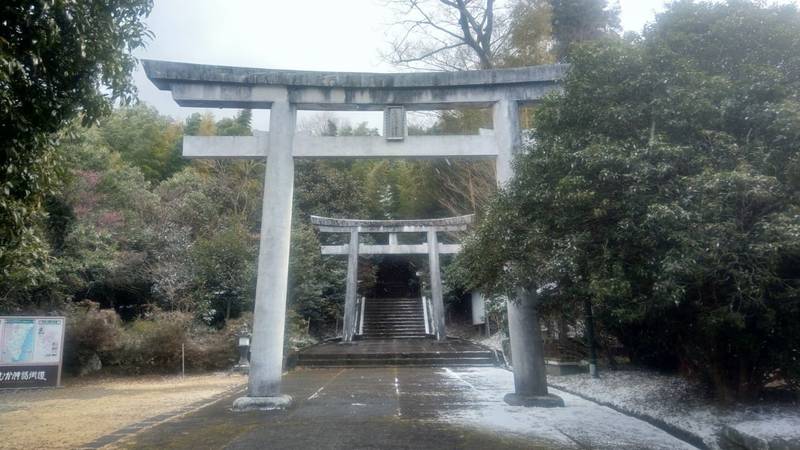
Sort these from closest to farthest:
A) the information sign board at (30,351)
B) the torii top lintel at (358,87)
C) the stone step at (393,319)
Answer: the torii top lintel at (358,87)
the information sign board at (30,351)
the stone step at (393,319)

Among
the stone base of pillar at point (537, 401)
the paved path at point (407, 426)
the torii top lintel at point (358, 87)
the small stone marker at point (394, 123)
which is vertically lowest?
the paved path at point (407, 426)

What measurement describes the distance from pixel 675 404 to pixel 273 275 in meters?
5.28

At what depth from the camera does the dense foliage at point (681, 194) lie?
13.3ft

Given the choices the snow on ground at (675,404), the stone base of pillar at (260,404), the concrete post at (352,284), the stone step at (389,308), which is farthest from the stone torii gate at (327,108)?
the stone step at (389,308)

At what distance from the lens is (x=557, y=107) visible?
5.83m

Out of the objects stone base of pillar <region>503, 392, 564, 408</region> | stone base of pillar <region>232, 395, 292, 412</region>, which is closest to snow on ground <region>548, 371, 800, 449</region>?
stone base of pillar <region>503, 392, 564, 408</region>

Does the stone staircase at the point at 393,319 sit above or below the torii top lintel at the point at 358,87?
below

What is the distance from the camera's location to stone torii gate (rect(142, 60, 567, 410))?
7.14 m

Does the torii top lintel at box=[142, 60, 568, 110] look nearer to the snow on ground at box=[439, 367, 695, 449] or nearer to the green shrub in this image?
the snow on ground at box=[439, 367, 695, 449]

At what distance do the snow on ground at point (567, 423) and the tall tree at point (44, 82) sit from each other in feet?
15.1

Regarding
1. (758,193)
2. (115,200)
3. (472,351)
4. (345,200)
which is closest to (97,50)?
(758,193)

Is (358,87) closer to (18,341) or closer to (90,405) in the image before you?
(90,405)

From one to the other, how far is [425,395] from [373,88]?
185 inches

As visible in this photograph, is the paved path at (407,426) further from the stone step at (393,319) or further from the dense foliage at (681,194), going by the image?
the stone step at (393,319)
